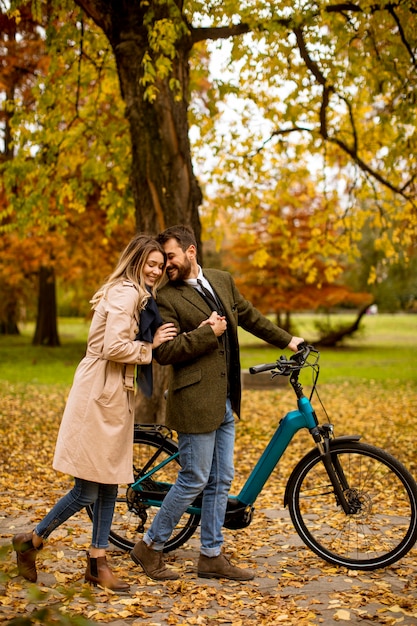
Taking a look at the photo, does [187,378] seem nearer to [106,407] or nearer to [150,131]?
[106,407]

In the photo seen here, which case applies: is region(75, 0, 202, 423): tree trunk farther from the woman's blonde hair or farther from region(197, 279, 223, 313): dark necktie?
the woman's blonde hair

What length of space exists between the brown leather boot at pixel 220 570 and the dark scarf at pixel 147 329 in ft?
3.41

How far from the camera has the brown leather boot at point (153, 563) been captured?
13.7 feet

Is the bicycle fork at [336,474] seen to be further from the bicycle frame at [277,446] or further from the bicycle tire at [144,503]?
the bicycle tire at [144,503]

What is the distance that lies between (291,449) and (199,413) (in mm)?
4590

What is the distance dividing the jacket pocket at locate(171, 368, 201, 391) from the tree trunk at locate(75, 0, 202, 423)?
3.67 meters

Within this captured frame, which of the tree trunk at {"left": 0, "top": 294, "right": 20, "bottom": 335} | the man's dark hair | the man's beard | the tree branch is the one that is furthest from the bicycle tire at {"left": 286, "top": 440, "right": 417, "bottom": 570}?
the tree trunk at {"left": 0, "top": 294, "right": 20, "bottom": 335}

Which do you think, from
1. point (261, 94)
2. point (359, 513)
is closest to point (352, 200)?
point (261, 94)

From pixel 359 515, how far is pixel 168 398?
1322 millimetres

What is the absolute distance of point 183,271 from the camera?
165 inches

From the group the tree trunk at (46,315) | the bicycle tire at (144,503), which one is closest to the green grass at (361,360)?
the tree trunk at (46,315)

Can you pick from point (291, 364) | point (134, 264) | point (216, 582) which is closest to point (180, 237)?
point (134, 264)

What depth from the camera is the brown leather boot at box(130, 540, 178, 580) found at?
4176 millimetres

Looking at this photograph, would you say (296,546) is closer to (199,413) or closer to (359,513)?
(359,513)
